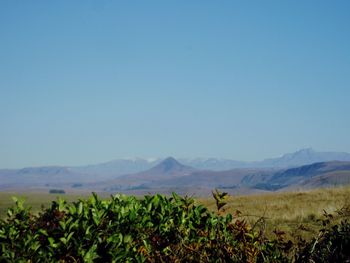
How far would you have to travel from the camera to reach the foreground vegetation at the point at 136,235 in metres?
5.51

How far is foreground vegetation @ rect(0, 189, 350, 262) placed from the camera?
5508mm

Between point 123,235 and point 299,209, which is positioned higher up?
point 123,235

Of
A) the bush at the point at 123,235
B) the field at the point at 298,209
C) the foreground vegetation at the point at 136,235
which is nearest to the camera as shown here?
the foreground vegetation at the point at 136,235

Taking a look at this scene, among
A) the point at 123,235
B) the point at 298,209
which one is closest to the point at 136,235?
the point at 123,235

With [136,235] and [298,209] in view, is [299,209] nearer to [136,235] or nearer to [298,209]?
[298,209]

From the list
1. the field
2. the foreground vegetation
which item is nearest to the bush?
the foreground vegetation

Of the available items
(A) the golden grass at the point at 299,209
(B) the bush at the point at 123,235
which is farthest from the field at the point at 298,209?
(B) the bush at the point at 123,235

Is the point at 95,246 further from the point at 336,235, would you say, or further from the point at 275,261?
the point at 336,235

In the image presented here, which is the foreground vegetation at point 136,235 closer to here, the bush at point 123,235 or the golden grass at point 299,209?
the bush at point 123,235

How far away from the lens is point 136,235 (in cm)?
663

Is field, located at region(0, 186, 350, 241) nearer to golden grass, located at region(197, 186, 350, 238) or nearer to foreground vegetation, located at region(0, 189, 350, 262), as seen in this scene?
golden grass, located at region(197, 186, 350, 238)

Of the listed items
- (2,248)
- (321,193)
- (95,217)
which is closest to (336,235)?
(95,217)

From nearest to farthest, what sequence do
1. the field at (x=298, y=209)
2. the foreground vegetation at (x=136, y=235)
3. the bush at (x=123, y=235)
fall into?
the foreground vegetation at (x=136, y=235), the bush at (x=123, y=235), the field at (x=298, y=209)

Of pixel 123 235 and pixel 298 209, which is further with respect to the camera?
pixel 298 209
